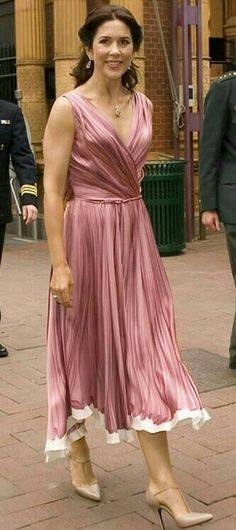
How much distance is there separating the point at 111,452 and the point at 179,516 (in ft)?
3.34

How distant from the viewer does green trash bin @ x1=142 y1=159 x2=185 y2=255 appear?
33.4ft

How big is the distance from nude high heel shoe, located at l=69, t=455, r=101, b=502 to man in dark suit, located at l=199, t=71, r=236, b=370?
2016 millimetres

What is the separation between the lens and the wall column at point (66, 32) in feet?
36.8

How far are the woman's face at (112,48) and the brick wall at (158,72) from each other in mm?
7986

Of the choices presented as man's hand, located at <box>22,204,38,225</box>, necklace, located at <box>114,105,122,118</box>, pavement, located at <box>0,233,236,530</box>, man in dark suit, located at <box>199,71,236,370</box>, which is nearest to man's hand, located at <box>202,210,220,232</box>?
man in dark suit, located at <box>199,71,236,370</box>

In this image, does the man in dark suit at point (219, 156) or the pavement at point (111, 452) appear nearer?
the pavement at point (111, 452)

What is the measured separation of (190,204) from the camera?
36.6 ft

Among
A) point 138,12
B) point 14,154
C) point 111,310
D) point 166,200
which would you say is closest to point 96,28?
point 111,310

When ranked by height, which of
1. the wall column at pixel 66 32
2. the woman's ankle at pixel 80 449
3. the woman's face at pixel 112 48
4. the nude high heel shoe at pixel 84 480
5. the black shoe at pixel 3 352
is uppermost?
the wall column at pixel 66 32

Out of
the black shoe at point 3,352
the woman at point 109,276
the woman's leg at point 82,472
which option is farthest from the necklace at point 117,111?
the black shoe at point 3,352

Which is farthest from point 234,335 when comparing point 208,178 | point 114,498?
point 114,498

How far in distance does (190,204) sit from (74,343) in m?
7.61

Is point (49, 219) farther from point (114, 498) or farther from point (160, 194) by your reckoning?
point (160, 194)

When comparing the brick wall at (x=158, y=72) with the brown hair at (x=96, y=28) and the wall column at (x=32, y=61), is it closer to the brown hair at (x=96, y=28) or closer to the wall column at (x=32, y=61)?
the wall column at (x=32, y=61)
